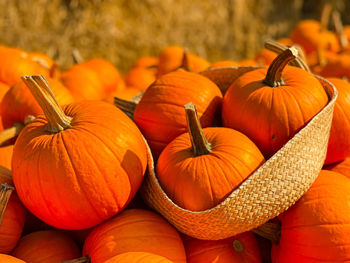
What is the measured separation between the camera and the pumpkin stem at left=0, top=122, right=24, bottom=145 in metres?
1.62

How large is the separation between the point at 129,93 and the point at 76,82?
1.44 ft

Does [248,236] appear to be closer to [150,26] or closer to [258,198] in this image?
[258,198]

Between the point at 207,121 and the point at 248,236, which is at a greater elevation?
the point at 207,121

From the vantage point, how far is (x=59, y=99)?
1.84 m

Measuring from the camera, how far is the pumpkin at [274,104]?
1286 mm

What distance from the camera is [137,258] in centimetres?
108

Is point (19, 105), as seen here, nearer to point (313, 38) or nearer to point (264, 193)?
point (264, 193)

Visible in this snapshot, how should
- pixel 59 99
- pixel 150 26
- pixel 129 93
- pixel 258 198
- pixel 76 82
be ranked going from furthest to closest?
1. pixel 150 26
2. pixel 76 82
3. pixel 129 93
4. pixel 59 99
5. pixel 258 198

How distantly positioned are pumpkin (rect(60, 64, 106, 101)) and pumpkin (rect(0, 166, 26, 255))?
122 cm

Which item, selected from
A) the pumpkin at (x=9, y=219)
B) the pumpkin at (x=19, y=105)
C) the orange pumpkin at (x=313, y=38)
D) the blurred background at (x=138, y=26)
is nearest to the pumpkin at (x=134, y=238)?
the pumpkin at (x=9, y=219)

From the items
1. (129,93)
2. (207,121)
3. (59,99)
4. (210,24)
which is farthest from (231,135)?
(210,24)

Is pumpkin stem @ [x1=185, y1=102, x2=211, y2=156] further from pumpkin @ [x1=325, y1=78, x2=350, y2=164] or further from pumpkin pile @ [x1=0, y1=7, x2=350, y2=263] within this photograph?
pumpkin @ [x1=325, y1=78, x2=350, y2=164]

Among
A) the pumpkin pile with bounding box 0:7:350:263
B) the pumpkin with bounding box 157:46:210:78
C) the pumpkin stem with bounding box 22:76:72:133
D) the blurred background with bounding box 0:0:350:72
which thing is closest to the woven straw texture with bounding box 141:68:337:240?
the pumpkin pile with bounding box 0:7:350:263

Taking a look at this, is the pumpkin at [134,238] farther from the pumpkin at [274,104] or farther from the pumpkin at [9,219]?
the pumpkin at [274,104]
